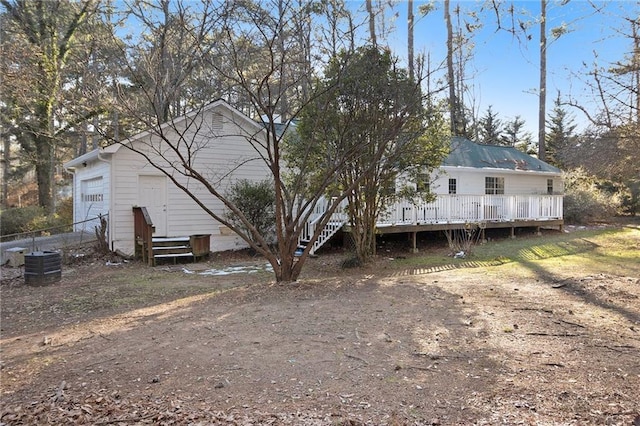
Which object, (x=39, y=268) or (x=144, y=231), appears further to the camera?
(x=144, y=231)

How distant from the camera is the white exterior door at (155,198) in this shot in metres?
11.8

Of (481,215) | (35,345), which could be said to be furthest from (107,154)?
(481,215)

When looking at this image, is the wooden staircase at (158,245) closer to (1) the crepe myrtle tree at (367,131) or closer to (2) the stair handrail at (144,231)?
(2) the stair handrail at (144,231)

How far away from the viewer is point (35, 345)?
4359 millimetres

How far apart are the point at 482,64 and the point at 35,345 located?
28.2 ft

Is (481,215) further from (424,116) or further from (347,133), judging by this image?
(347,133)

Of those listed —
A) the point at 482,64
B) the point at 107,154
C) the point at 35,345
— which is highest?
the point at 482,64

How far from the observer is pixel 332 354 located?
373cm

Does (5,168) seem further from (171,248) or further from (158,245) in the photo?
(171,248)

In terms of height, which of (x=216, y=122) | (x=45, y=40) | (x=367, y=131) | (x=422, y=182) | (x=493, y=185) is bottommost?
(x=422, y=182)

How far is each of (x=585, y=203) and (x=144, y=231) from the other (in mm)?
19654

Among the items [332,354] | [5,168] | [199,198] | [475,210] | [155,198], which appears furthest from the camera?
[5,168]

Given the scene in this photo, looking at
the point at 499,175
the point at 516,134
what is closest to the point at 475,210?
the point at 499,175

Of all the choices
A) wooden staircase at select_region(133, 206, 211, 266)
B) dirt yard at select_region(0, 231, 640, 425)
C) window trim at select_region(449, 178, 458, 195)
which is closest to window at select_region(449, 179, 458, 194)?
window trim at select_region(449, 178, 458, 195)
